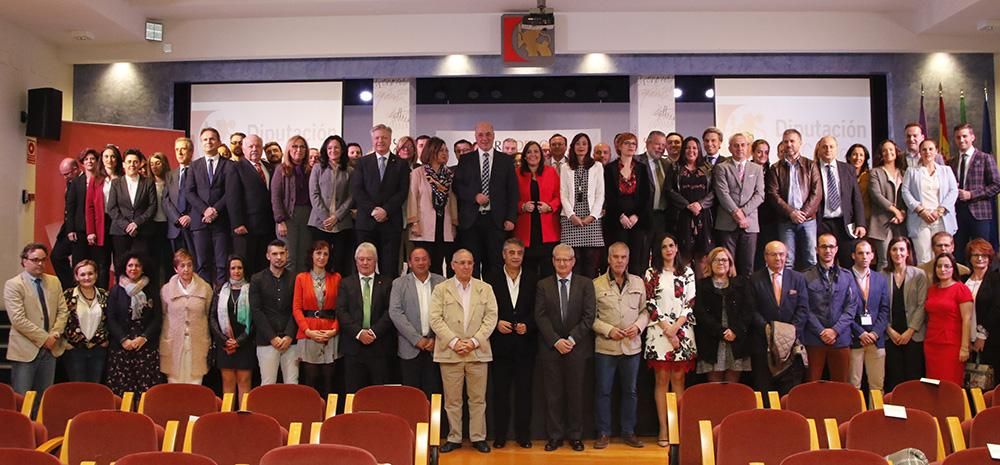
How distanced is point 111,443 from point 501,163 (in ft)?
10.8

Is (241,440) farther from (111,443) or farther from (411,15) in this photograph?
(411,15)

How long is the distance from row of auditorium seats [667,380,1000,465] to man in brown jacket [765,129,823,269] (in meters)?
1.99

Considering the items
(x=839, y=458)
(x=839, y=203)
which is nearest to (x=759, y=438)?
(x=839, y=458)

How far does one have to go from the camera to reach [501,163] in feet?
20.5

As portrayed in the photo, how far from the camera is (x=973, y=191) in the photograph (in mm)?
7039

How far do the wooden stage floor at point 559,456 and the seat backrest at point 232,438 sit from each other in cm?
188

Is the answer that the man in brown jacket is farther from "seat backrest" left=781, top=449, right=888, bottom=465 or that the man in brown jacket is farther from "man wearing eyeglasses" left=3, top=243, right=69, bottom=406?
"man wearing eyeglasses" left=3, top=243, right=69, bottom=406

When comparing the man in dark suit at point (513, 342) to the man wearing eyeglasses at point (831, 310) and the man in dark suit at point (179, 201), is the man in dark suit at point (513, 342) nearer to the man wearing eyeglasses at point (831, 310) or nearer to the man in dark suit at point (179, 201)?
the man wearing eyeglasses at point (831, 310)

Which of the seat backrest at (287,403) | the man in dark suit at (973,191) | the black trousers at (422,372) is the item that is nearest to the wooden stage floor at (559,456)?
the black trousers at (422,372)

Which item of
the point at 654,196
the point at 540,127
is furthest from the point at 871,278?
the point at 540,127

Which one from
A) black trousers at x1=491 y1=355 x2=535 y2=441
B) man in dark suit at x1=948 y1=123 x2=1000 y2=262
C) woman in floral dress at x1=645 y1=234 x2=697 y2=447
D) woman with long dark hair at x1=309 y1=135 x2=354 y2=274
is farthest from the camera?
man in dark suit at x1=948 y1=123 x2=1000 y2=262

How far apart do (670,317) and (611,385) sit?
640 mm

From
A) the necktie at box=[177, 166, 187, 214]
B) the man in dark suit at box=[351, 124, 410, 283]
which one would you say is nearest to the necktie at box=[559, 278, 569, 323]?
the man in dark suit at box=[351, 124, 410, 283]

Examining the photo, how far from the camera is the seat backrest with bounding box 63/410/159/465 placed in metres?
3.90
